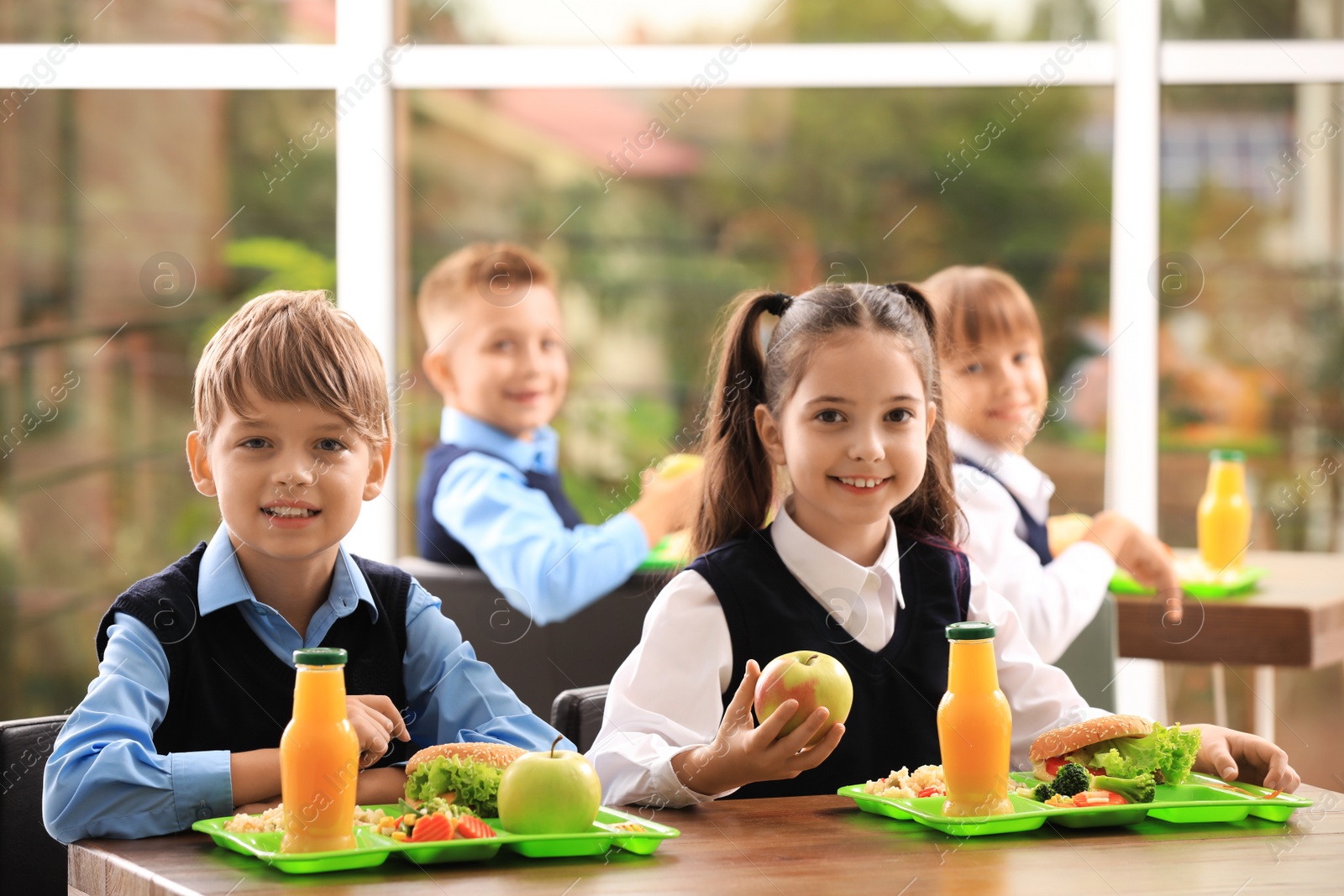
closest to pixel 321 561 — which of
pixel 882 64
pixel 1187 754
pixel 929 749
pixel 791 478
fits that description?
pixel 791 478

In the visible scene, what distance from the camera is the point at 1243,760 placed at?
1.48 metres

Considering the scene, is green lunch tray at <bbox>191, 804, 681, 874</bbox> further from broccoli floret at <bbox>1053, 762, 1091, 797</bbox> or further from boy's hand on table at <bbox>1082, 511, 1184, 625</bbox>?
boy's hand on table at <bbox>1082, 511, 1184, 625</bbox>

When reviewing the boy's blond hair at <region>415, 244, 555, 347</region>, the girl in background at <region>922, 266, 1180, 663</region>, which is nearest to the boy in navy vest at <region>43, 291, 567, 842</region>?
the girl in background at <region>922, 266, 1180, 663</region>

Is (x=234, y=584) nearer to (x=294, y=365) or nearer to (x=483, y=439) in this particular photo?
(x=294, y=365)

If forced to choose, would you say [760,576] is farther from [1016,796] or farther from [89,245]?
[89,245]

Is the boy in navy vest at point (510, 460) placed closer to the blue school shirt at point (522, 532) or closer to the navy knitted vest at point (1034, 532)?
the blue school shirt at point (522, 532)

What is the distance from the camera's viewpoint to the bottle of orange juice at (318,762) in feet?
3.71

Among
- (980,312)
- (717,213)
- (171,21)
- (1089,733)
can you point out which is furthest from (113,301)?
(1089,733)

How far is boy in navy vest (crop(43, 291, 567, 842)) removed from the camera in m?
1.35

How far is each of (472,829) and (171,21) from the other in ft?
12.0

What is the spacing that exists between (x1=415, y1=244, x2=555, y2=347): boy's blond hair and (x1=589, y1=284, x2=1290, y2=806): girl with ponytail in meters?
1.39

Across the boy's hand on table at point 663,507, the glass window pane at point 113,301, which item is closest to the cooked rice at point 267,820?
the boy's hand on table at point 663,507

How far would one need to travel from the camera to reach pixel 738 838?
1.26m

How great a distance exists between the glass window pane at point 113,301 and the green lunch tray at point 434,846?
307 cm
